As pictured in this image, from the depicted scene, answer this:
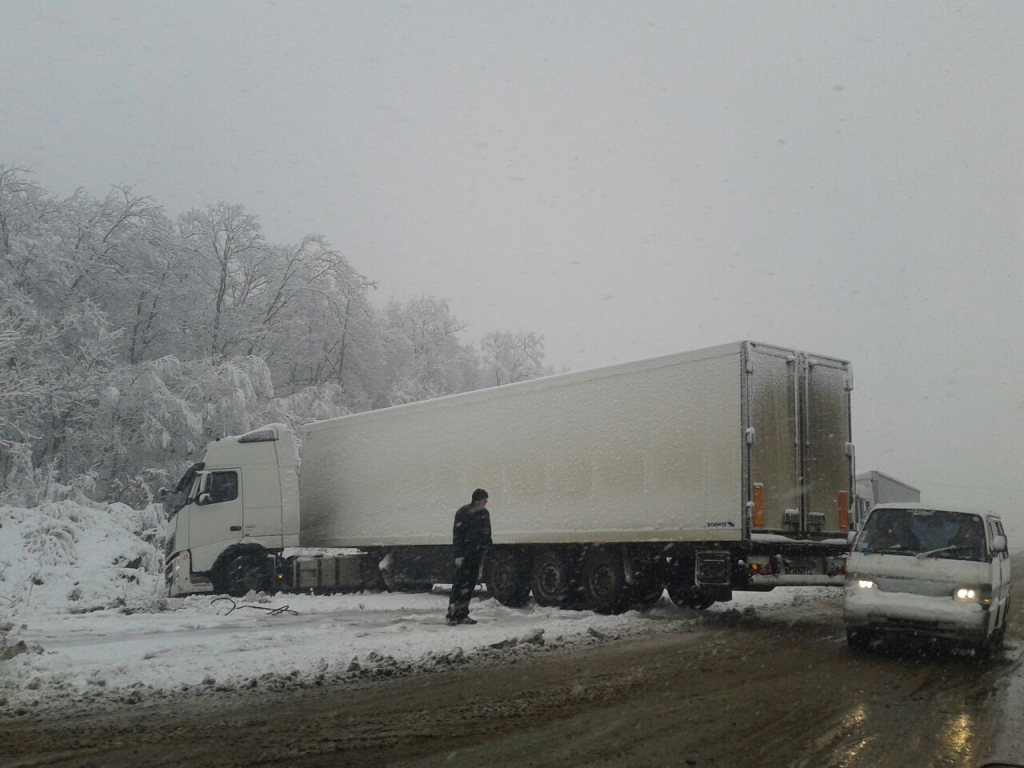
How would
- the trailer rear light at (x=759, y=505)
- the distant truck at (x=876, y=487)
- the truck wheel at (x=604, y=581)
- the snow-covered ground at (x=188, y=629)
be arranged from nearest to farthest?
the snow-covered ground at (x=188, y=629) → the trailer rear light at (x=759, y=505) → the truck wheel at (x=604, y=581) → the distant truck at (x=876, y=487)

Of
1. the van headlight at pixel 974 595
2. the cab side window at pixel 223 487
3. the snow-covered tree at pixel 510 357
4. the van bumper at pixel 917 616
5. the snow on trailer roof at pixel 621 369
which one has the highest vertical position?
the snow-covered tree at pixel 510 357

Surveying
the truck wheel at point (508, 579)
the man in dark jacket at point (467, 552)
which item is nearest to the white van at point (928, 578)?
the man in dark jacket at point (467, 552)

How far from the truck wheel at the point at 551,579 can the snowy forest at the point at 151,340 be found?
568 inches

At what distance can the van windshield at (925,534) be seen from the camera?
10.1 meters

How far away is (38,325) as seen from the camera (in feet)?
85.9

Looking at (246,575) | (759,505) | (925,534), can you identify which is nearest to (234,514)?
(246,575)

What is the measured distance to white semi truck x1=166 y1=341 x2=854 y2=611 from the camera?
12.2 m

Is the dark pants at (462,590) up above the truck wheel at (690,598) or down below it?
above

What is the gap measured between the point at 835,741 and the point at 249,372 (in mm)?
24704

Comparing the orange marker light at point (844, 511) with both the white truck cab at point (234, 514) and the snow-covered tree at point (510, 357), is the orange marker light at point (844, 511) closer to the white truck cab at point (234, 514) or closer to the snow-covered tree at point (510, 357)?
the white truck cab at point (234, 514)

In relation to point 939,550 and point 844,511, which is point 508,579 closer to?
point 844,511

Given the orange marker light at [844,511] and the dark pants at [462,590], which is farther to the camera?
the orange marker light at [844,511]

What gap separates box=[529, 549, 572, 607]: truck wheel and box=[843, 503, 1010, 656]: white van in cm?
509

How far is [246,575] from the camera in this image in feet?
58.2
